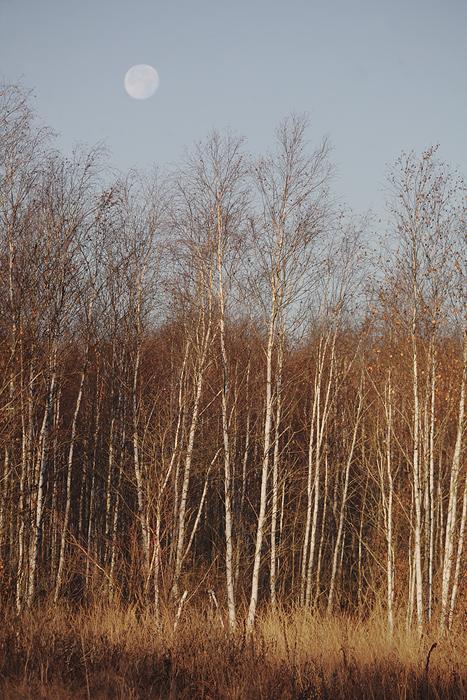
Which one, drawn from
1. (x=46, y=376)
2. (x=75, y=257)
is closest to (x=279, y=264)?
(x=75, y=257)

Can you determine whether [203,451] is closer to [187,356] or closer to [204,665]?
[187,356]

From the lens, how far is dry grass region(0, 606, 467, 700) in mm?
5516

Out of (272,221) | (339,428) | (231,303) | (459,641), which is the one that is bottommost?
(459,641)

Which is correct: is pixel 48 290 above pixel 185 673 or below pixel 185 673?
above

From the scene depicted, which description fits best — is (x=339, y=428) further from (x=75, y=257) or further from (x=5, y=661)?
(x=5, y=661)

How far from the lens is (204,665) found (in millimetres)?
6125

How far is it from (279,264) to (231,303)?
1.92m

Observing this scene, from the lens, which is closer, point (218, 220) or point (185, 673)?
point (185, 673)

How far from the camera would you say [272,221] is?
13734 millimetres

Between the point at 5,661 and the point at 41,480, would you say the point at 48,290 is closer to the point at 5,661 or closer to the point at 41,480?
the point at 41,480

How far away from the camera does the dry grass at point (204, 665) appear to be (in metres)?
5.52

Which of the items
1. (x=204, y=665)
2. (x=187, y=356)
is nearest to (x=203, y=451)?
(x=187, y=356)

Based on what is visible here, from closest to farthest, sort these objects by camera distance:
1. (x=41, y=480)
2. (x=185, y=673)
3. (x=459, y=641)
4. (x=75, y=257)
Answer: (x=185, y=673) < (x=459, y=641) < (x=41, y=480) < (x=75, y=257)

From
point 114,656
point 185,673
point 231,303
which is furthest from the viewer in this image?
point 231,303
